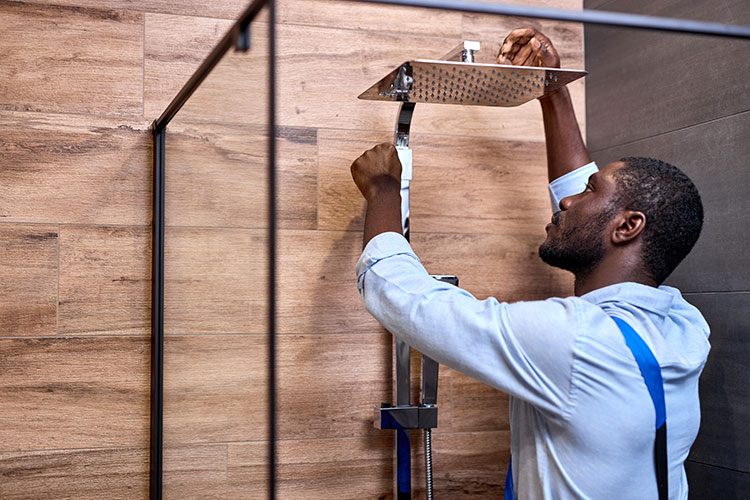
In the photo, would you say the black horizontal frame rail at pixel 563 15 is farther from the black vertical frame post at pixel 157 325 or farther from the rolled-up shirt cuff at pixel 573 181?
the black vertical frame post at pixel 157 325

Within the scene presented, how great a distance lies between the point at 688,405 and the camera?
3.65ft

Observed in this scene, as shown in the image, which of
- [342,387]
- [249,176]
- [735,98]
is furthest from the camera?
[342,387]

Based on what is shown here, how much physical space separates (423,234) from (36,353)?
67 centimetres

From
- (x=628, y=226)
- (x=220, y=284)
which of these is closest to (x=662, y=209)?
(x=628, y=226)

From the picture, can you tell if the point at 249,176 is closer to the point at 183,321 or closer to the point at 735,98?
the point at 183,321

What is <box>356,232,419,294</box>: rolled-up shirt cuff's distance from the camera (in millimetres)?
1128

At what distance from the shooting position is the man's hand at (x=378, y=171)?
1259 mm

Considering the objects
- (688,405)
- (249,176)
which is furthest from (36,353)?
(688,405)

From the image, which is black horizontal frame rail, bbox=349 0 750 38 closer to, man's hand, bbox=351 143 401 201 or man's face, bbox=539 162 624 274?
man's face, bbox=539 162 624 274

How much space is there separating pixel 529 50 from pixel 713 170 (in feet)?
1.14

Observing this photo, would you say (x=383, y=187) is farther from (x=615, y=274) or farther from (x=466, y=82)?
(x=615, y=274)

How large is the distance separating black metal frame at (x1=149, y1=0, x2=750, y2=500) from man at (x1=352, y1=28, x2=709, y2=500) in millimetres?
296

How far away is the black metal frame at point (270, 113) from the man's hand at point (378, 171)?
11.3 inches

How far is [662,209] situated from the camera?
1171 mm
